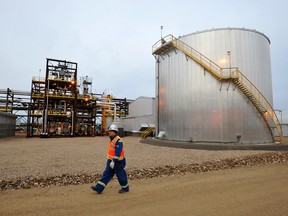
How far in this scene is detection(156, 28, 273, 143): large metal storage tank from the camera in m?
15.0

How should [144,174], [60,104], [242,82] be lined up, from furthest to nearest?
[60,104], [242,82], [144,174]

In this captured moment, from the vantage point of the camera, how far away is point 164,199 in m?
4.51

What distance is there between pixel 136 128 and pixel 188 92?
1660 cm

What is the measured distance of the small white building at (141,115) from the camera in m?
28.9

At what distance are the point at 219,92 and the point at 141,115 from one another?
1783cm

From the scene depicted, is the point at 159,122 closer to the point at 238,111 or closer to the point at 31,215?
the point at 238,111

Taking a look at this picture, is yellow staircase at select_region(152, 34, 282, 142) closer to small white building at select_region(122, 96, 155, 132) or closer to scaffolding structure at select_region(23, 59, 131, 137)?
small white building at select_region(122, 96, 155, 132)

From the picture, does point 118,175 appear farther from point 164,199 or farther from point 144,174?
point 144,174

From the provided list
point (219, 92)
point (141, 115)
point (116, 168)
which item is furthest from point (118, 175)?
point (141, 115)

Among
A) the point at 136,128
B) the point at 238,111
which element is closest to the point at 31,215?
the point at 238,111

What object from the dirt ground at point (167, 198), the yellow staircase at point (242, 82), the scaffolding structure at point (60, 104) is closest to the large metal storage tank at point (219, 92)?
the yellow staircase at point (242, 82)

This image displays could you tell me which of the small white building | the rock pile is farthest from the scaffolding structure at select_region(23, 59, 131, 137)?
the rock pile

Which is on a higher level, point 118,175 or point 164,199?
point 118,175

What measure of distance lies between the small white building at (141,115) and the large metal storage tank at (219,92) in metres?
10.9
